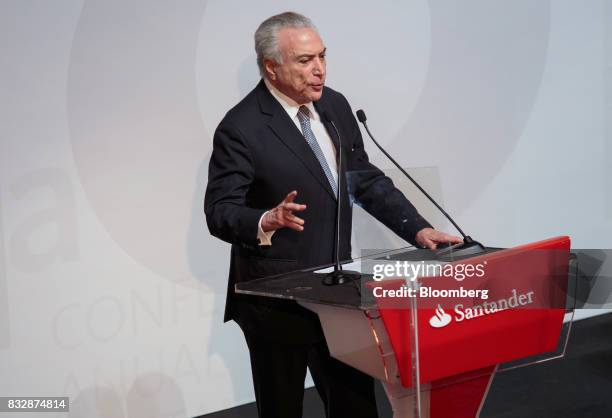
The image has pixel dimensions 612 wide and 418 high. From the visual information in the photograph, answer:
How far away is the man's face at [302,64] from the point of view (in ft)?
7.50


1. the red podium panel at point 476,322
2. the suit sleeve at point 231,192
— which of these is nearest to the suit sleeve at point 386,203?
the suit sleeve at point 231,192

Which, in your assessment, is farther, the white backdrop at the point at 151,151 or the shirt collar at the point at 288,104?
the white backdrop at the point at 151,151

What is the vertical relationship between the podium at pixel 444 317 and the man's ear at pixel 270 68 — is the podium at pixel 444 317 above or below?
below

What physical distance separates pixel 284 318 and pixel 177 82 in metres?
1.39

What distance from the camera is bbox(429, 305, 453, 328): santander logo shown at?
165 centimetres

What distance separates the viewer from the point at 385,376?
5.62 feet

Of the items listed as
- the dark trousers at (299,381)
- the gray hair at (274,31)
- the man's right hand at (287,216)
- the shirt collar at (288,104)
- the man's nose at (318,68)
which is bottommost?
the dark trousers at (299,381)

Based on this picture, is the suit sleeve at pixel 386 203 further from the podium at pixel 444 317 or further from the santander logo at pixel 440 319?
the santander logo at pixel 440 319

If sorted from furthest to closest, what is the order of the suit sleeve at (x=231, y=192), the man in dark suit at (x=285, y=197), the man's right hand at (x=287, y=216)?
the man in dark suit at (x=285, y=197)
the suit sleeve at (x=231, y=192)
the man's right hand at (x=287, y=216)

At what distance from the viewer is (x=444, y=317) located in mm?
1657

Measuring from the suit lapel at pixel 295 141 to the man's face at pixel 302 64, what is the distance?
82 mm

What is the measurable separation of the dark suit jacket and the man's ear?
2.0 inches

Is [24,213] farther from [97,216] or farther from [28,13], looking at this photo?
[28,13]

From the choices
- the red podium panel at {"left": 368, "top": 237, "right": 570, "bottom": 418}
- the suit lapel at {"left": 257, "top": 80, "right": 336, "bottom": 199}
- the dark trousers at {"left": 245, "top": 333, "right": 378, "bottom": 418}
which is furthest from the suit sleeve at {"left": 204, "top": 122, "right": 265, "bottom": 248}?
the red podium panel at {"left": 368, "top": 237, "right": 570, "bottom": 418}
